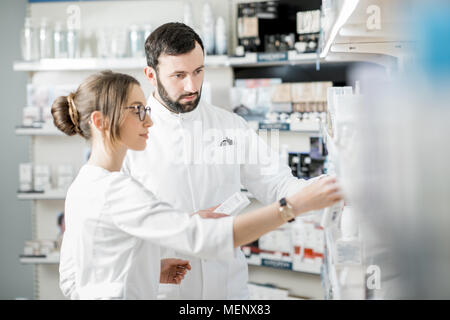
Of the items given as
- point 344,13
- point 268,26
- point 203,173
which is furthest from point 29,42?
point 344,13

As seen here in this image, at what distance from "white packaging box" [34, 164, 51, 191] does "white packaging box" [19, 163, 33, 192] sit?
4 cm

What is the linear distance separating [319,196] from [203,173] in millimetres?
907

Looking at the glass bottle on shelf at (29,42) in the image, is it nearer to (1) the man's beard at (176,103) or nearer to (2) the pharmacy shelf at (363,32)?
(1) the man's beard at (176,103)


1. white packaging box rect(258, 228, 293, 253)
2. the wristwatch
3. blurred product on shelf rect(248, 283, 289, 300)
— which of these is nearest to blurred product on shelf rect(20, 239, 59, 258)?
blurred product on shelf rect(248, 283, 289, 300)

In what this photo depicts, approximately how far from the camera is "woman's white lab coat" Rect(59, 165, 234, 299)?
4.28 feet

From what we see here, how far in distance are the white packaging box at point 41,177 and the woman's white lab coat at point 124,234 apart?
2.50m

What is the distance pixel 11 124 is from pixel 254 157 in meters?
2.93

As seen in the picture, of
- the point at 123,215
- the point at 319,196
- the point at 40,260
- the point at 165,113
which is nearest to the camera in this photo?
the point at 319,196

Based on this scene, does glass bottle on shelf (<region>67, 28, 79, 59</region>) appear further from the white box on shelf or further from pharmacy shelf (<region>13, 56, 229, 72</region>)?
the white box on shelf

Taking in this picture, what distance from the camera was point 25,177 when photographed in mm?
3807

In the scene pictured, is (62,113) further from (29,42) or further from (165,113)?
(29,42)

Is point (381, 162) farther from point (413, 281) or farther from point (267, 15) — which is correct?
point (267, 15)

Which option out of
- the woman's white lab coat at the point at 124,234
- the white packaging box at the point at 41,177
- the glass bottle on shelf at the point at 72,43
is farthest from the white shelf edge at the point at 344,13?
the white packaging box at the point at 41,177

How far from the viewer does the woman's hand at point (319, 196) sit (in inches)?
48.1
